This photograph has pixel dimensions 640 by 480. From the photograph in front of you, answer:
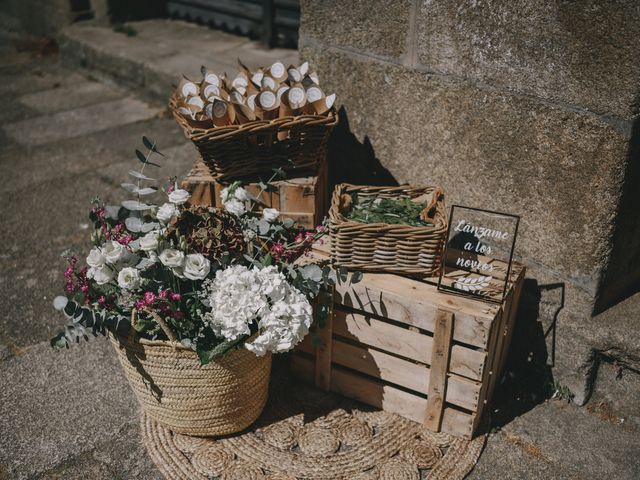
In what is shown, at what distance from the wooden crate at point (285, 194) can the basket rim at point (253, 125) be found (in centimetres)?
26

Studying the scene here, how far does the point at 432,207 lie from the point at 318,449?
3.51ft

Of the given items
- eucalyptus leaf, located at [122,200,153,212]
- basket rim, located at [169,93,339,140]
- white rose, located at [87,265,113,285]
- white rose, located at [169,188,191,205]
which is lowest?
white rose, located at [87,265,113,285]

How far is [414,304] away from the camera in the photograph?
2.40m

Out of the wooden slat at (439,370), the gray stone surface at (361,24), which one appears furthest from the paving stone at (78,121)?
the wooden slat at (439,370)

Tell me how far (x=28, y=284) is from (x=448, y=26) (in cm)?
253

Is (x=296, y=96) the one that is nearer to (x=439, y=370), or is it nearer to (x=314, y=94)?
(x=314, y=94)

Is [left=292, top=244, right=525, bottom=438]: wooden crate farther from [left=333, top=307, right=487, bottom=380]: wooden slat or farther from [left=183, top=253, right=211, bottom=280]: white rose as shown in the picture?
[left=183, top=253, right=211, bottom=280]: white rose

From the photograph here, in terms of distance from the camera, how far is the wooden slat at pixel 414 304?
7.60 feet

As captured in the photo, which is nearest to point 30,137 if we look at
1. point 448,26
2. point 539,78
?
point 448,26

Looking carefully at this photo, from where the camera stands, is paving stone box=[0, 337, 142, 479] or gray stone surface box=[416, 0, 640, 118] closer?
gray stone surface box=[416, 0, 640, 118]

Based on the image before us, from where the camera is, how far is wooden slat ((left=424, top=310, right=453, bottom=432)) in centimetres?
236

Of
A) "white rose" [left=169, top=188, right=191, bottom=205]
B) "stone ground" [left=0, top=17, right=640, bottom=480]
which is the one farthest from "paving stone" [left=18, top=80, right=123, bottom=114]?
"white rose" [left=169, top=188, right=191, bottom=205]

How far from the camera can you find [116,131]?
5.12m

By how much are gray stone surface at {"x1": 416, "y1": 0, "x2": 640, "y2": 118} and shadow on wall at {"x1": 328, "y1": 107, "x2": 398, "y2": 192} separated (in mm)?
564
